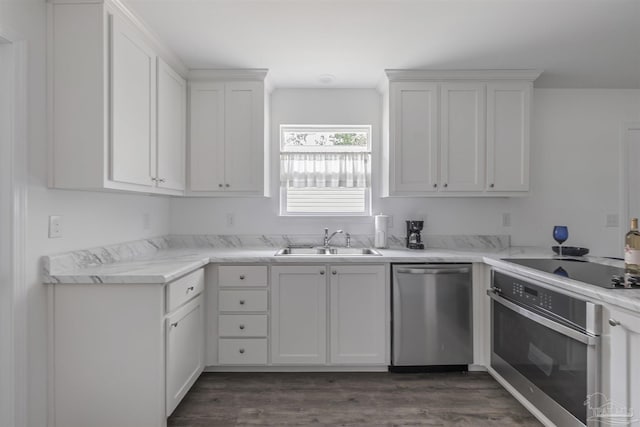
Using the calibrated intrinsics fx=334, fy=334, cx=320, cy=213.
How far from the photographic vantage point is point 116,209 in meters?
2.35

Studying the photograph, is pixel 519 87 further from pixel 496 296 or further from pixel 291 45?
pixel 291 45

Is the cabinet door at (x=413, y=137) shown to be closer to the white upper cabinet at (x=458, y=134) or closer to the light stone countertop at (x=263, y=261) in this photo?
the white upper cabinet at (x=458, y=134)

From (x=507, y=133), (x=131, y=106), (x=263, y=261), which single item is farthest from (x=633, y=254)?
(x=131, y=106)

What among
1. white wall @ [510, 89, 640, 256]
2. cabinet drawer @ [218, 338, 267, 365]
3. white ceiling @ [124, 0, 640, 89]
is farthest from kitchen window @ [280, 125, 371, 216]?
white wall @ [510, 89, 640, 256]

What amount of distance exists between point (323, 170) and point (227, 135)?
3.04 feet

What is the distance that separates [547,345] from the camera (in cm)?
184

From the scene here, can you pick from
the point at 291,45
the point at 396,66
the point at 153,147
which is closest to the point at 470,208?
the point at 396,66

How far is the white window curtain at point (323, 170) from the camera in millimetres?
3172

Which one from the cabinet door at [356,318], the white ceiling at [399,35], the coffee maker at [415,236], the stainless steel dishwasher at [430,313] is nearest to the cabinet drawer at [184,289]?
the cabinet door at [356,318]

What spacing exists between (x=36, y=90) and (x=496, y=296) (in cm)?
305

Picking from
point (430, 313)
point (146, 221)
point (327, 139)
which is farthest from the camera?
point (327, 139)

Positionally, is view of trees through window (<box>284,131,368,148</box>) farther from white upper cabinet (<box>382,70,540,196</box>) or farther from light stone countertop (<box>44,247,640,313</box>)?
light stone countertop (<box>44,247,640,313</box>)

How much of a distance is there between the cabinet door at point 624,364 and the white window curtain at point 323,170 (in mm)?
2085

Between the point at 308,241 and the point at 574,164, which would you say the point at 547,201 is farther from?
the point at 308,241
